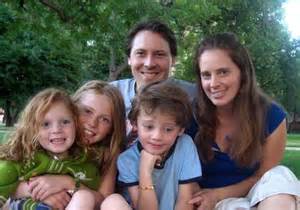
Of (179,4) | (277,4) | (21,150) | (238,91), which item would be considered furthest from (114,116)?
A: (277,4)

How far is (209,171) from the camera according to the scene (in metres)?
3.47

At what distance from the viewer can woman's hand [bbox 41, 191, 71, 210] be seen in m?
2.98

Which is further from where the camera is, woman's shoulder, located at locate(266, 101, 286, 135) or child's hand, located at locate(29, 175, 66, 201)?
woman's shoulder, located at locate(266, 101, 286, 135)

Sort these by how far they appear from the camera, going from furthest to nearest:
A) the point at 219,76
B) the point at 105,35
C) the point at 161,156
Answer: the point at 105,35
the point at 219,76
the point at 161,156

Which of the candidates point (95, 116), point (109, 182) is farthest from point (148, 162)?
point (95, 116)

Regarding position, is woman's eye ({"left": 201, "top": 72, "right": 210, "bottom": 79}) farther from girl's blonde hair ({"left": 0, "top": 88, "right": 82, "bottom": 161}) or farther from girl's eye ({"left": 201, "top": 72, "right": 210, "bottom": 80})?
girl's blonde hair ({"left": 0, "top": 88, "right": 82, "bottom": 161})

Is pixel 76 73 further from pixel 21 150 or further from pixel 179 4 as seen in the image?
pixel 21 150

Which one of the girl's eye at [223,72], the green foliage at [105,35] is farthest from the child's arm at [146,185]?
the green foliage at [105,35]

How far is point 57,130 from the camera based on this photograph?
3.06 meters

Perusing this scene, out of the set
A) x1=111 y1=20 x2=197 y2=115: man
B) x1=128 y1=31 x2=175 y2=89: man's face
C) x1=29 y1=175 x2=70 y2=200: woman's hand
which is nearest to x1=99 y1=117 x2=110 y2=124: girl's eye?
x1=29 y1=175 x2=70 y2=200: woman's hand

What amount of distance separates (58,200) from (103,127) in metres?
→ 0.55

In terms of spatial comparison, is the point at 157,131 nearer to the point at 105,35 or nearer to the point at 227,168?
the point at 227,168

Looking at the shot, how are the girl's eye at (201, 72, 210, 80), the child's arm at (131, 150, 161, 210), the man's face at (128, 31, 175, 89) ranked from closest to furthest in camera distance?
the child's arm at (131, 150, 161, 210) → the girl's eye at (201, 72, 210, 80) → the man's face at (128, 31, 175, 89)

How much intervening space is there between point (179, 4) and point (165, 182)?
815 centimetres
